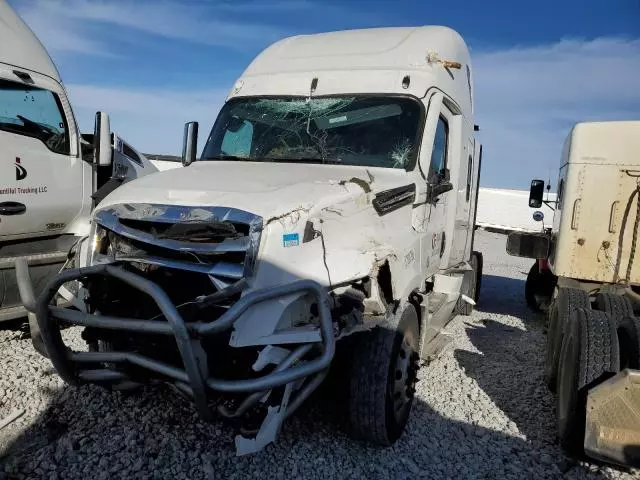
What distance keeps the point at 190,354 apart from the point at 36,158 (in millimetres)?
4285

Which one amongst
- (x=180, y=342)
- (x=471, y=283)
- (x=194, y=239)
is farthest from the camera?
(x=471, y=283)

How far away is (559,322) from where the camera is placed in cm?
512

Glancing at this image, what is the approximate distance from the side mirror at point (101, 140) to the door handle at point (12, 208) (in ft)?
3.41

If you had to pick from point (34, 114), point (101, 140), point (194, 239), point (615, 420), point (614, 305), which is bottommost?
point (615, 420)

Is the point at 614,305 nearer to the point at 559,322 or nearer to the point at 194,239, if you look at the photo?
the point at 559,322

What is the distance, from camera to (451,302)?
5949 millimetres

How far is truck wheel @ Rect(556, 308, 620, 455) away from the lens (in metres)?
3.72

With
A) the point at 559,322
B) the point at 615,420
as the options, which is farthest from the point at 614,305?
the point at 615,420

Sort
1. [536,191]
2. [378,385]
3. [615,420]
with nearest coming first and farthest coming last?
[615,420], [378,385], [536,191]

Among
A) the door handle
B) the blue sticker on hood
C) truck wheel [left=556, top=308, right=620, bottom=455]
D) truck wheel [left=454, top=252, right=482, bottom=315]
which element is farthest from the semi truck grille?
truck wheel [left=454, top=252, right=482, bottom=315]

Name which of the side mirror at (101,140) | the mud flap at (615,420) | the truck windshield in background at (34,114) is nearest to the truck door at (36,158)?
the truck windshield in background at (34,114)

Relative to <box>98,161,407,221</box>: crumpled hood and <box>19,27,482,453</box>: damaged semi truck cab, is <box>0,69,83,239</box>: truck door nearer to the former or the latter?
<box>19,27,482,453</box>: damaged semi truck cab

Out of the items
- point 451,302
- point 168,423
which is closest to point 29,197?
point 168,423

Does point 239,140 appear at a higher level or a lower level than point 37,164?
higher
